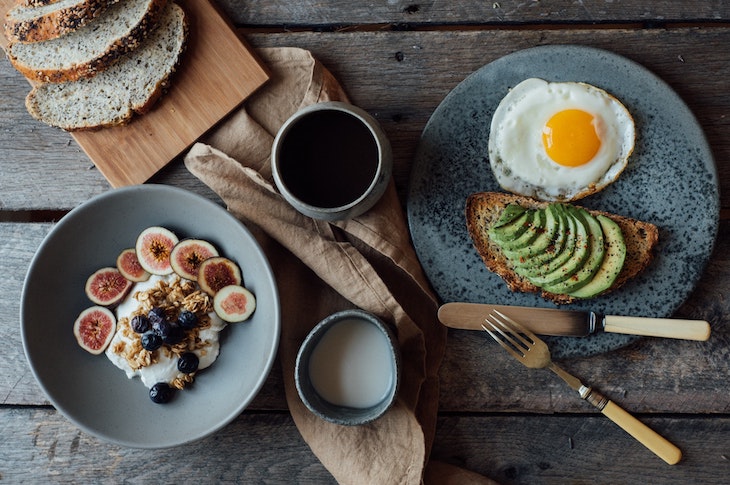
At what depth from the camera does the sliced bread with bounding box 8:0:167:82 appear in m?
1.74

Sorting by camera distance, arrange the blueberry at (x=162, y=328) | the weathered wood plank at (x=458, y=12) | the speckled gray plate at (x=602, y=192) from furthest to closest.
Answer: the weathered wood plank at (x=458, y=12), the speckled gray plate at (x=602, y=192), the blueberry at (x=162, y=328)

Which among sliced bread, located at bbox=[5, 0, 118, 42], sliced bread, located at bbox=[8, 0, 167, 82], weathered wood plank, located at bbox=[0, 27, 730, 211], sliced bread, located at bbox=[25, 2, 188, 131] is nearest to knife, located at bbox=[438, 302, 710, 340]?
weathered wood plank, located at bbox=[0, 27, 730, 211]

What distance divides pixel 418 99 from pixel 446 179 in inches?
9.7

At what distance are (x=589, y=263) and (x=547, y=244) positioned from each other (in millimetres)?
122

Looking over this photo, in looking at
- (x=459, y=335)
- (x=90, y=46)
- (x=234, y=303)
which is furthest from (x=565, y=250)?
(x=90, y=46)

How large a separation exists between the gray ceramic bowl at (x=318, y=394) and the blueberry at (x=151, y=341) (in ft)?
1.15

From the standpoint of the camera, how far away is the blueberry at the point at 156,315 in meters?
1.61

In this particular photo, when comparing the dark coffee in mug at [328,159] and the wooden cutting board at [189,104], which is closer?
the dark coffee in mug at [328,159]

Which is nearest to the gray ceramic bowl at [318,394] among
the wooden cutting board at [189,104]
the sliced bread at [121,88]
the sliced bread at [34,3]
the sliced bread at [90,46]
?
the wooden cutting board at [189,104]

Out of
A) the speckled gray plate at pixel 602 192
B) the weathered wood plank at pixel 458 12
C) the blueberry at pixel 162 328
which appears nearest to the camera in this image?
the blueberry at pixel 162 328

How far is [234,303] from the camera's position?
1685 mm

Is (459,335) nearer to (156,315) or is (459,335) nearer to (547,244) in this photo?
(547,244)

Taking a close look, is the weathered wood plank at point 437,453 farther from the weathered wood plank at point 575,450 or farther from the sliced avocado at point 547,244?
the sliced avocado at point 547,244

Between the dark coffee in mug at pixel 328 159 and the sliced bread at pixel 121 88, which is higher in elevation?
the sliced bread at pixel 121 88
